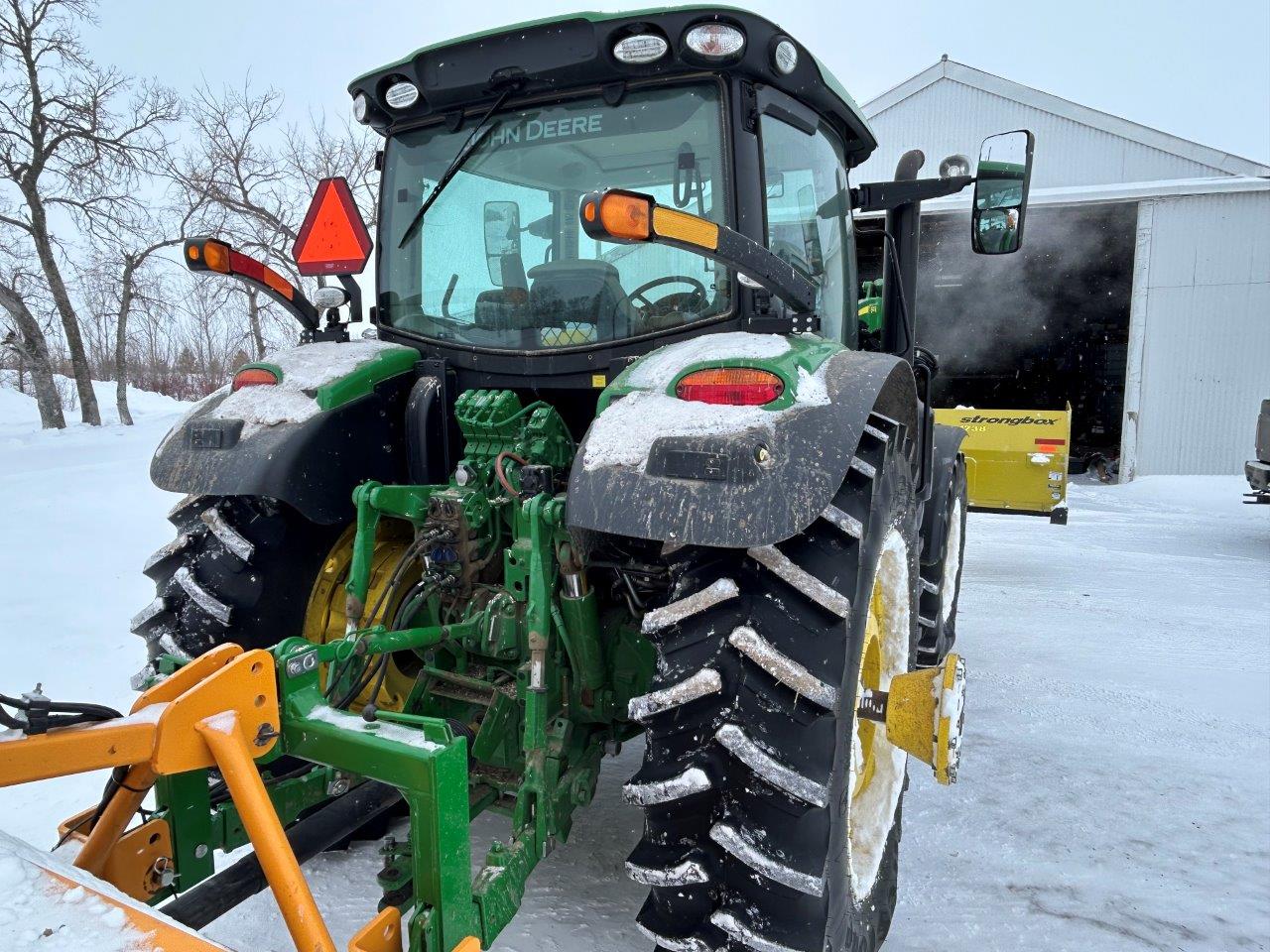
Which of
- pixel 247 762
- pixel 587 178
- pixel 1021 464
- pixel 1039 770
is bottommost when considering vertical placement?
pixel 1039 770

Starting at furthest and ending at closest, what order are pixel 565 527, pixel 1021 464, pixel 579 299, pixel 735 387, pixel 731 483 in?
pixel 1021 464 < pixel 579 299 < pixel 565 527 < pixel 735 387 < pixel 731 483

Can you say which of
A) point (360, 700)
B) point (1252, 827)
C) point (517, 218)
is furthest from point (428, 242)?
point (1252, 827)

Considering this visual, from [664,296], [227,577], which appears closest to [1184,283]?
[664,296]

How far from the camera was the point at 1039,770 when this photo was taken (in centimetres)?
340

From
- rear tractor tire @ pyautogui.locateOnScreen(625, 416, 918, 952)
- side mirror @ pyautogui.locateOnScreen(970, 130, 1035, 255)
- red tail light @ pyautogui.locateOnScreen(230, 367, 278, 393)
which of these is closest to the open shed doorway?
side mirror @ pyautogui.locateOnScreen(970, 130, 1035, 255)

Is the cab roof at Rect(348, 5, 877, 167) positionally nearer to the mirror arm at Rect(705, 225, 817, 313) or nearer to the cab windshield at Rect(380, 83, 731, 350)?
the cab windshield at Rect(380, 83, 731, 350)

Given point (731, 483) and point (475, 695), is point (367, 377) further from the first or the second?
point (731, 483)

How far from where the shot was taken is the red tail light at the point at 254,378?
2684 mm

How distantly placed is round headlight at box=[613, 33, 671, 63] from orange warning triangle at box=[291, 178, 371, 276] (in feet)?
3.64

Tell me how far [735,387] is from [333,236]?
72.7 inches

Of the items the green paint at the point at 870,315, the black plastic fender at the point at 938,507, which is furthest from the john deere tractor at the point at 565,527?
the black plastic fender at the point at 938,507

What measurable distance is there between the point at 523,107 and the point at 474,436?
3.45ft

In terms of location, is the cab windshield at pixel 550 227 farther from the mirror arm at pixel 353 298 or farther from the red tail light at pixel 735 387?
the red tail light at pixel 735 387

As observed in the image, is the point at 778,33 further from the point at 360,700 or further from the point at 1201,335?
the point at 1201,335
